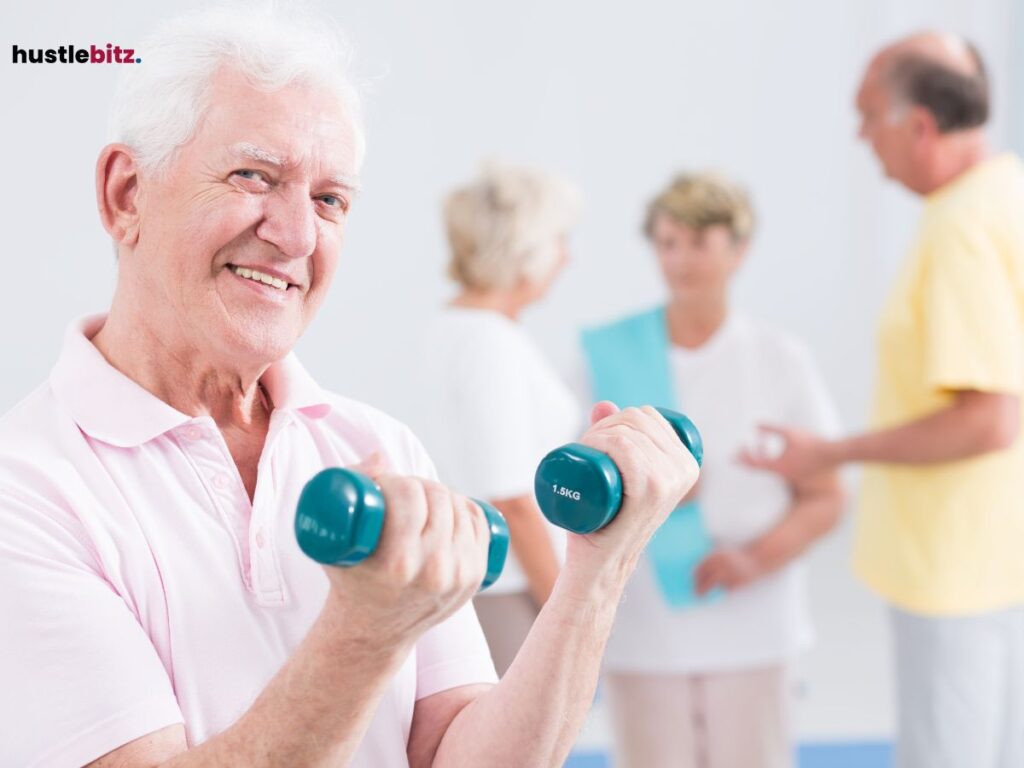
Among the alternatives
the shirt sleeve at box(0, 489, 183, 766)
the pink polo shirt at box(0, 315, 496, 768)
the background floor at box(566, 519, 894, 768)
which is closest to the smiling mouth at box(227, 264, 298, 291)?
the pink polo shirt at box(0, 315, 496, 768)

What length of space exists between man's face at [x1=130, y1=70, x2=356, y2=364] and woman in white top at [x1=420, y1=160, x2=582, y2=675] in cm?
111

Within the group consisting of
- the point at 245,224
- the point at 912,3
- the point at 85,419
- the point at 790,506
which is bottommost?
the point at 790,506

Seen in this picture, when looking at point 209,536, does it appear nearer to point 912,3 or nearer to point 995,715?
point 995,715

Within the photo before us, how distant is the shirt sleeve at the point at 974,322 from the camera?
1947 mm

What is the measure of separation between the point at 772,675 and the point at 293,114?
1736 mm

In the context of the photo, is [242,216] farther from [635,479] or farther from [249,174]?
[635,479]

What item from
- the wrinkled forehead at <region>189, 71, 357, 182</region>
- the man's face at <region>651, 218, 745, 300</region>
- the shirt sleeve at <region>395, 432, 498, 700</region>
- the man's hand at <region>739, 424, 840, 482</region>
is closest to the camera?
the wrinkled forehead at <region>189, 71, 357, 182</region>

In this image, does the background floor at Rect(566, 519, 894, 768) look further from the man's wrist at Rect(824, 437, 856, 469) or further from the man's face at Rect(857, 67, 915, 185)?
the man's face at Rect(857, 67, 915, 185)

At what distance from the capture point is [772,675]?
7.68 feet

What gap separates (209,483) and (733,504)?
5.05 feet

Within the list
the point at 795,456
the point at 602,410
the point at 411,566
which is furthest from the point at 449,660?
the point at 795,456

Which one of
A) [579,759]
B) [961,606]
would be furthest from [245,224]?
[579,759]

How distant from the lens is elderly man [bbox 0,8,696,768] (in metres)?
0.82

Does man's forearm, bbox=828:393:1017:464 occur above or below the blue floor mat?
above
